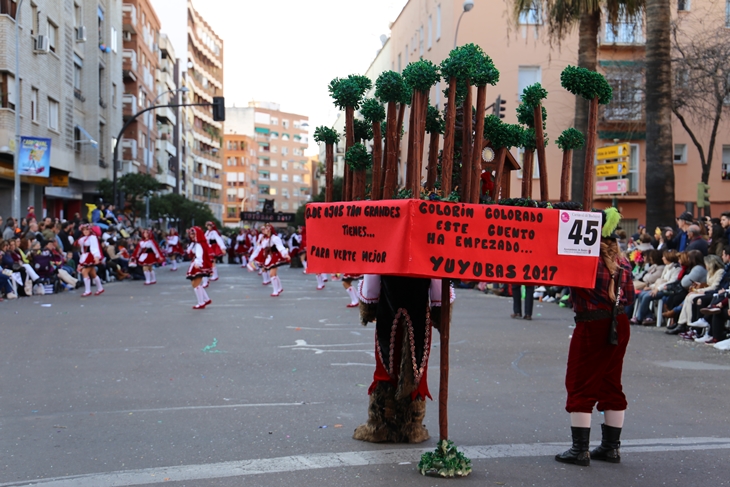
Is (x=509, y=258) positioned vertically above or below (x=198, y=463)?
above

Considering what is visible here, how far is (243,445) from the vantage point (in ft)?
20.6

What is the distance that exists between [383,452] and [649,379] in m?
4.83

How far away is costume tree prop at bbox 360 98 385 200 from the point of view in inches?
215

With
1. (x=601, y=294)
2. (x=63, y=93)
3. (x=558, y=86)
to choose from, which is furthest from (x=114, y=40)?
(x=601, y=294)

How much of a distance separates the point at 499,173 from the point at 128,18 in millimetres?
53454

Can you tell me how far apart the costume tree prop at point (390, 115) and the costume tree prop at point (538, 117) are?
826 millimetres

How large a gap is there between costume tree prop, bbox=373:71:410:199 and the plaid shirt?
5.27ft

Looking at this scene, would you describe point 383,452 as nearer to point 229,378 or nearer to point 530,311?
point 229,378

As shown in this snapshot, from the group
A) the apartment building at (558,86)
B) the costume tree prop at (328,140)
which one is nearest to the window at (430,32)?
the apartment building at (558,86)

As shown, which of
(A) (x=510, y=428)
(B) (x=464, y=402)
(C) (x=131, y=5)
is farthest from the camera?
(C) (x=131, y=5)

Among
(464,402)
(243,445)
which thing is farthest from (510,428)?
(243,445)

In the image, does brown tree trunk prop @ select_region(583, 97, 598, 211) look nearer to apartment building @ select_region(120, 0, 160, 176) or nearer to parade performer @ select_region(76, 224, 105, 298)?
parade performer @ select_region(76, 224, 105, 298)

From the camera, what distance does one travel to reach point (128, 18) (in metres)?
54.6

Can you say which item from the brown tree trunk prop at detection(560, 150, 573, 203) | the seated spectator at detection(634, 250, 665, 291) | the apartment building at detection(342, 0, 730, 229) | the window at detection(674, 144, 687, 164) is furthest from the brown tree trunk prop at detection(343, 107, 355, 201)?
the window at detection(674, 144, 687, 164)
